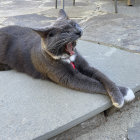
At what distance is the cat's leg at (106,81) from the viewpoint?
1.72 meters

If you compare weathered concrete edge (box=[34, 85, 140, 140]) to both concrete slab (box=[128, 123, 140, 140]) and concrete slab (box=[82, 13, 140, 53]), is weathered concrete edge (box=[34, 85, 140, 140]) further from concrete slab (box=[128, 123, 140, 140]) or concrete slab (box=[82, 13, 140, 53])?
concrete slab (box=[82, 13, 140, 53])

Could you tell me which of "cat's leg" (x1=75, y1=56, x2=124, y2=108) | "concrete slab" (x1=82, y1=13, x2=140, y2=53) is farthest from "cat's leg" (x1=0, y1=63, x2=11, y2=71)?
"concrete slab" (x1=82, y1=13, x2=140, y2=53)

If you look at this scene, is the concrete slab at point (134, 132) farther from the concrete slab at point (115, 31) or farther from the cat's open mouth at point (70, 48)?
the concrete slab at point (115, 31)

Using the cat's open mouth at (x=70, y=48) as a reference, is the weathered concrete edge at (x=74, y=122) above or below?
below

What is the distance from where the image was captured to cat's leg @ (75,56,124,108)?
67.9 inches

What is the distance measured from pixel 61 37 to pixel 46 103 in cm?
52

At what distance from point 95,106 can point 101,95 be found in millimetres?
141

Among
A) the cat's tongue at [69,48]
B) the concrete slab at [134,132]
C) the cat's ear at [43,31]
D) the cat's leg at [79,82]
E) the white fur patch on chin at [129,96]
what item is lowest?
the concrete slab at [134,132]

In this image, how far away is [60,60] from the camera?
186cm

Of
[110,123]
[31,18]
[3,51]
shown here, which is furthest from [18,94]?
[31,18]

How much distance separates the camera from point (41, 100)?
179 cm

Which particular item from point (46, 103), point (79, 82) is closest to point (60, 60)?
point (79, 82)

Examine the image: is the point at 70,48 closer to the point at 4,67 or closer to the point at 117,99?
the point at 117,99

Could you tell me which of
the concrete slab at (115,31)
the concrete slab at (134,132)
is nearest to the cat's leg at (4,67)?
the concrete slab at (115,31)
